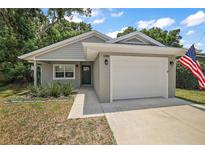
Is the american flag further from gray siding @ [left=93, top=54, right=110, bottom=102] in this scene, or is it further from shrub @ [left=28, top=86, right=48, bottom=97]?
shrub @ [left=28, top=86, right=48, bottom=97]

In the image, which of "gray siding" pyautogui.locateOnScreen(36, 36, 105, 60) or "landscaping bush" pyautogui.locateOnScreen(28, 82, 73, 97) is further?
"gray siding" pyautogui.locateOnScreen(36, 36, 105, 60)

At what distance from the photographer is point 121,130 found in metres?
3.94

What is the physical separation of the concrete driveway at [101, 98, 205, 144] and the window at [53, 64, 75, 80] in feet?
30.3

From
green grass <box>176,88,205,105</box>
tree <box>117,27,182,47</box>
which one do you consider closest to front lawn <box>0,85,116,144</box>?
green grass <box>176,88,205,105</box>

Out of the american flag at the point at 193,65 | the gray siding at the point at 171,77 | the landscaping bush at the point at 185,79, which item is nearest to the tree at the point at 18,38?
the gray siding at the point at 171,77

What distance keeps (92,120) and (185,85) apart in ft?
39.0

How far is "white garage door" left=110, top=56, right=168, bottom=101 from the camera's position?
25.3 ft

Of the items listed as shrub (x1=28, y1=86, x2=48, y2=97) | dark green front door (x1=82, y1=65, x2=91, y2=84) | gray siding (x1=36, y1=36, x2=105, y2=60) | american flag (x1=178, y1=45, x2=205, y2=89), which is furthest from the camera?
dark green front door (x1=82, y1=65, x2=91, y2=84)

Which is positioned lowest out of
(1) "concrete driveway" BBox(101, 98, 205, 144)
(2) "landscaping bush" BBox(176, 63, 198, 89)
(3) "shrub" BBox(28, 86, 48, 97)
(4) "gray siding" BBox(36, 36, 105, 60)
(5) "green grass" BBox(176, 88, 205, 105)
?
(1) "concrete driveway" BBox(101, 98, 205, 144)

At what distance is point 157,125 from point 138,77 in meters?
4.17

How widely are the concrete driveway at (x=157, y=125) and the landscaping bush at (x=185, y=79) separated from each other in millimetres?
8070

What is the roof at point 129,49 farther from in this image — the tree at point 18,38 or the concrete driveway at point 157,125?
the tree at point 18,38

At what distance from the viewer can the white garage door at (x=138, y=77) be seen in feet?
25.3

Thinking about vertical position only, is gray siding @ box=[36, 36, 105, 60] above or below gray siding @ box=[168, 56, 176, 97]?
above
